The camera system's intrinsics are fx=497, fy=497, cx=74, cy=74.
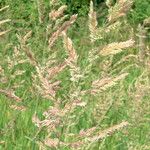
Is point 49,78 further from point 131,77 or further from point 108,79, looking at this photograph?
point 131,77

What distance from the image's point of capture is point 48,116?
1229 millimetres

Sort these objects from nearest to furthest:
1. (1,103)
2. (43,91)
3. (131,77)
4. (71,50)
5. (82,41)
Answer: (71,50) < (43,91) < (1,103) < (131,77) < (82,41)

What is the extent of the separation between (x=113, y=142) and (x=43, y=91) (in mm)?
1559

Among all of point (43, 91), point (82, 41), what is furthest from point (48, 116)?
point (82, 41)

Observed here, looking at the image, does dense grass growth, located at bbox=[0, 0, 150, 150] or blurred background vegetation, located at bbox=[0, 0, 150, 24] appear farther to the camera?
blurred background vegetation, located at bbox=[0, 0, 150, 24]

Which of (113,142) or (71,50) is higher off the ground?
(71,50)

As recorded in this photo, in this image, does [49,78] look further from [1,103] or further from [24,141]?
[1,103]

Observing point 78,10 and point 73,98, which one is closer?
point 73,98

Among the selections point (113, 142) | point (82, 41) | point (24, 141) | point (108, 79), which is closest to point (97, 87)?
point (108, 79)

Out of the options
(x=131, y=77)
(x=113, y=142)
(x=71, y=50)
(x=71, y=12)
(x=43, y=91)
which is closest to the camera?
(x=71, y=50)

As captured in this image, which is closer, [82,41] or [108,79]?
[108,79]

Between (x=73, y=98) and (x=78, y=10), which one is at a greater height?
(x=73, y=98)

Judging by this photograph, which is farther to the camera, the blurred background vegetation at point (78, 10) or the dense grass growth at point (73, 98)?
the blurred background vegetation at point (78, 10)

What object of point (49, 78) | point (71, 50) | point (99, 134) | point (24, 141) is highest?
Result: point (71, 50)
